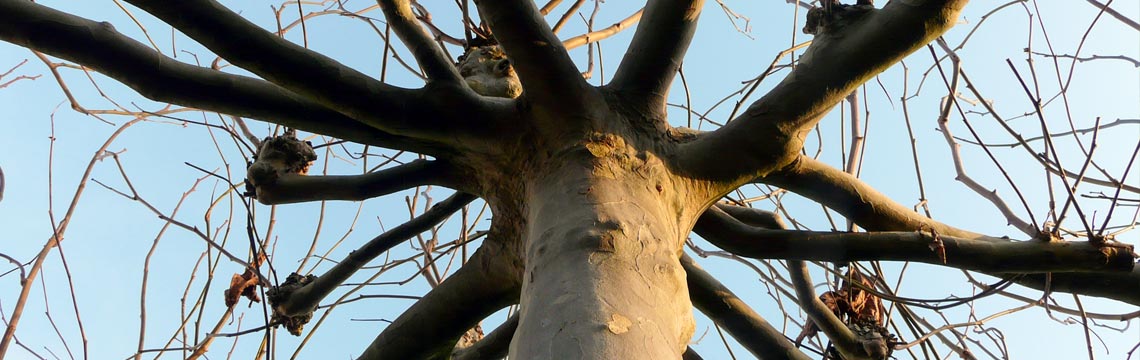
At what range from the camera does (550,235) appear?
131 centimetres

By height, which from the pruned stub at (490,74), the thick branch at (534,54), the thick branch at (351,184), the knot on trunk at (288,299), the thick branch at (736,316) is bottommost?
the thick branch at (736,316)

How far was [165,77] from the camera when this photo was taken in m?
1.46

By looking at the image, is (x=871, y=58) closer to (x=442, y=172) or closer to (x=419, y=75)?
(x=442, y=172)

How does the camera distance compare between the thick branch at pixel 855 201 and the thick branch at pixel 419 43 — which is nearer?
the thick branch at pixel 419 43

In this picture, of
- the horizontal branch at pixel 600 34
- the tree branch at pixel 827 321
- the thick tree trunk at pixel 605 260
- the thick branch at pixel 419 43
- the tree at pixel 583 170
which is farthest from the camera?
the horizontal branch at pixel 600 34

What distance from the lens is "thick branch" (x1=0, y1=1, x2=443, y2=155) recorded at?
4.31 ft

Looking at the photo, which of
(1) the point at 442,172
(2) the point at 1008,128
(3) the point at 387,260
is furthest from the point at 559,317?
(3) the point at 387,260

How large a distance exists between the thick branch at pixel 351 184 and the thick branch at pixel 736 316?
2.46 feet

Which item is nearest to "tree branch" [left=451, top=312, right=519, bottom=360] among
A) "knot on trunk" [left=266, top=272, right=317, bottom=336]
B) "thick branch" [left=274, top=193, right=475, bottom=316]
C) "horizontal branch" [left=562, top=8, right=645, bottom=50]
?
"thick branch" [left=274, top=193, right=475, bottom=316]

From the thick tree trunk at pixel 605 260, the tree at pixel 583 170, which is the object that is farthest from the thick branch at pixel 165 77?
the thick tree trunk at pixel 605 260

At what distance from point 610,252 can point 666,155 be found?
494mm

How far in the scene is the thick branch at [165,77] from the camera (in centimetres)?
131

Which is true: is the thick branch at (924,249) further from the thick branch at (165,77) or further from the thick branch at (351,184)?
the thick branch at (165,77)

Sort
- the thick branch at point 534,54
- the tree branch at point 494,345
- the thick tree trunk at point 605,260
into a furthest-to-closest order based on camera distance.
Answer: the tree branch at point 494,345
the thick branch at point 534,54
the thick tree trunk at point 605,260
